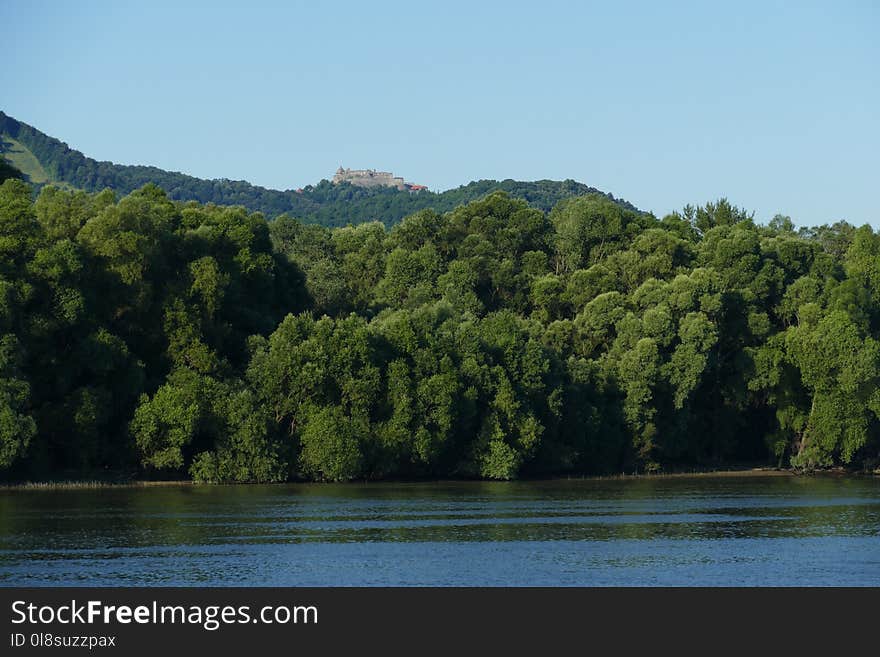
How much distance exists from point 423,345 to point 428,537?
3021 cm

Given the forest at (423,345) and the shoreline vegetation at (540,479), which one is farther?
the forest at (423,345)

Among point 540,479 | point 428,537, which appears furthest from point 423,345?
point 428,537

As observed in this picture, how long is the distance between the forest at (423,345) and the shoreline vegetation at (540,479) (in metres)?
0.73

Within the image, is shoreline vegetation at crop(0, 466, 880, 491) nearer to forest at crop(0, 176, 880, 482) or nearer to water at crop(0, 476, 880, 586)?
forest at crop(0, 176, 880, 482)

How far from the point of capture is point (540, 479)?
8456cm

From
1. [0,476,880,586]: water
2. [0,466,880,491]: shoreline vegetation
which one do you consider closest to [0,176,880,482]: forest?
[0,466,880,491]: shoreline vegetation

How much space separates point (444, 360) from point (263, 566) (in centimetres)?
3615

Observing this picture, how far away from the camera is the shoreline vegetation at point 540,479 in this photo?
67500 millimetres

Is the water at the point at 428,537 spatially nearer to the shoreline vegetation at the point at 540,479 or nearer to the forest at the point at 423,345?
the shoreline vegetation at the point at 540,479

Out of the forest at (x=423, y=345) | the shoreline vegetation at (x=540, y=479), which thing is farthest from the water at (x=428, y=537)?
the forest at (x=423, y=345)

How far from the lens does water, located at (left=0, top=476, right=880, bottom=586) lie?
42.8 metres

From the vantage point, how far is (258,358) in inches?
2997
